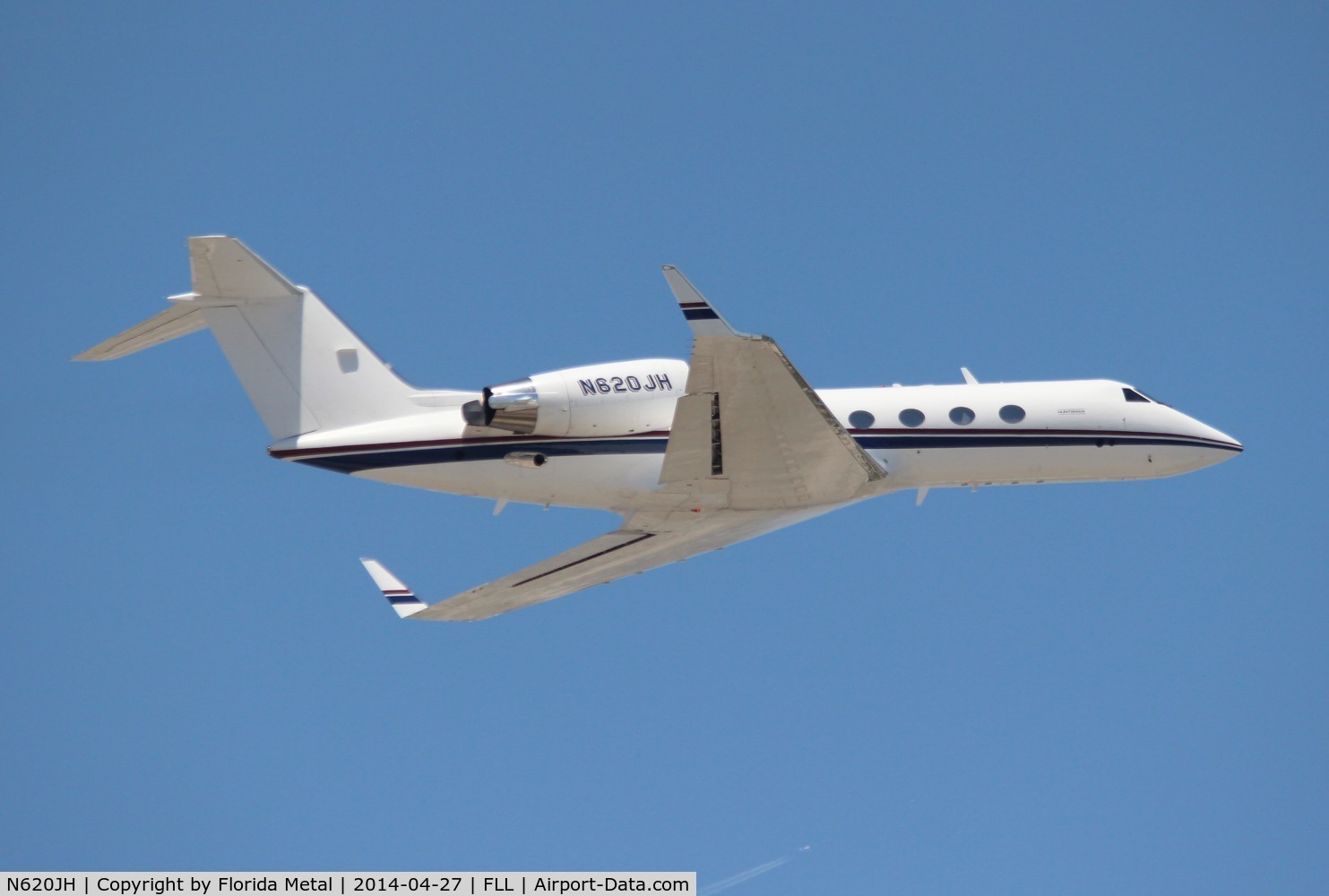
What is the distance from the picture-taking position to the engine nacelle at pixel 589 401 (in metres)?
24.3

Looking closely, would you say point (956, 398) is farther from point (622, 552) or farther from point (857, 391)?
point (622, 552)

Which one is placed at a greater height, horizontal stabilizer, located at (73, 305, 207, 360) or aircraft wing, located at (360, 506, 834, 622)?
horizontal stabilizer, located at (73, 305, 207, 360)

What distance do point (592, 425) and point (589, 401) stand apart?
38 cm

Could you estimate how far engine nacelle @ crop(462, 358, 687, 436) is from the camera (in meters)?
24.3

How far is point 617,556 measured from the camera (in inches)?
1094

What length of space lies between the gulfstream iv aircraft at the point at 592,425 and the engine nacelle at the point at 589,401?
0.03 m

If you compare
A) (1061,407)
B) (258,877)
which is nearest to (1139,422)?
(1061,407)

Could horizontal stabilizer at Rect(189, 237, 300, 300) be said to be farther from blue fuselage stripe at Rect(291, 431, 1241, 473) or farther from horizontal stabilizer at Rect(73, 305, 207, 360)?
blue fuselage stripe at Rect(291, 431, 1241, 473)

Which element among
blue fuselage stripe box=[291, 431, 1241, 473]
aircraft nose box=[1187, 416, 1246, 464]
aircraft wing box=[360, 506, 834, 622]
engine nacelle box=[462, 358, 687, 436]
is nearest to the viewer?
engine nacelle box=[462, 358, 687, 436]

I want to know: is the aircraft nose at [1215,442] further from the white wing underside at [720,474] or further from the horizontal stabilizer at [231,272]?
the horizontal stabilizer at [231,272]

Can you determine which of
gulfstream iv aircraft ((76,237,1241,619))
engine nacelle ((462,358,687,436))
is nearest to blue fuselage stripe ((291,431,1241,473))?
gulfstream iv aircraft ((76,237,1241,619))

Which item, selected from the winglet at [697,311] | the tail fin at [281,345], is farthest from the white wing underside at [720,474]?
the tail fin at [281,345]

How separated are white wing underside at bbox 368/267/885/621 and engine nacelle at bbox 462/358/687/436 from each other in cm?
109

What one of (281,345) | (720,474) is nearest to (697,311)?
(720,474)
